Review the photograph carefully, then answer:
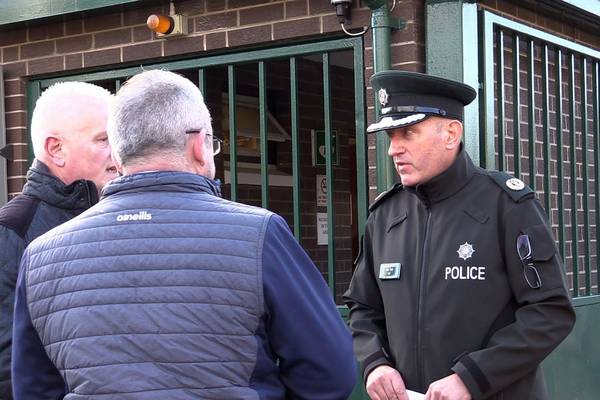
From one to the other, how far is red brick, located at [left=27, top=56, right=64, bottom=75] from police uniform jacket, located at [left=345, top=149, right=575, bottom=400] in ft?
9.52

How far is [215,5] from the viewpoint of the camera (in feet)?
15.8

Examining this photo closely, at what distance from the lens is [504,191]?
120 inches

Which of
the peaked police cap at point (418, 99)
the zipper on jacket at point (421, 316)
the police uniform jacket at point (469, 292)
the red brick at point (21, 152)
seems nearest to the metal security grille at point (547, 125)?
the peaked police cap at point (418, 99)

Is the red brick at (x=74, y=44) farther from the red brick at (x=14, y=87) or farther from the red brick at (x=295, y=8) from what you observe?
the red brick at (x=295, y=8)

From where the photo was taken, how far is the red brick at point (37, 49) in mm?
5442

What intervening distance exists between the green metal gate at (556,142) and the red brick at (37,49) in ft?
8.41

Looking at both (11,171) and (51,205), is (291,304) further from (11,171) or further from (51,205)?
(11,171)

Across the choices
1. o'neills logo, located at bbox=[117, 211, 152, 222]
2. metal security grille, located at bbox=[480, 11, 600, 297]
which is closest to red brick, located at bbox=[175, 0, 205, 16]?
metal security grille, located at bbox=[480, 11, 600, 297]

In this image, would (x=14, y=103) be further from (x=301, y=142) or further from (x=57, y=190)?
(x=57, y=190)

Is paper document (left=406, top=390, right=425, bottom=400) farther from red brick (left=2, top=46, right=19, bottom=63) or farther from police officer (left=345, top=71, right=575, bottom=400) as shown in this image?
red brick (left=2, top=46, right=19, bottom=63)

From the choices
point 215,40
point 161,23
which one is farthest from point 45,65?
point 215,40

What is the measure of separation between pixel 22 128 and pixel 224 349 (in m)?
3.92

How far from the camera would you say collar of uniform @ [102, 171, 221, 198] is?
2100 mm

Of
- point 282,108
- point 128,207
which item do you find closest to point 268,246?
point 128,207
